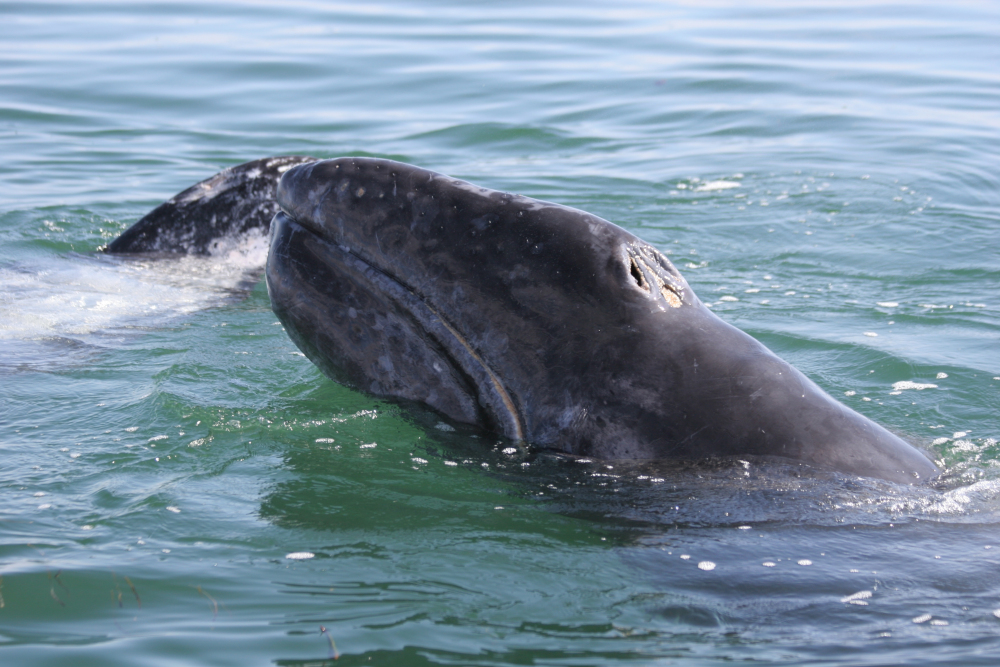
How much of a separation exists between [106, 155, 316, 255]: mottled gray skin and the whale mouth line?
4.20 meters

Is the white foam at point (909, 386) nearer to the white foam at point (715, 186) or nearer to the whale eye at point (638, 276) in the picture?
the whale eye at point (638, 276)

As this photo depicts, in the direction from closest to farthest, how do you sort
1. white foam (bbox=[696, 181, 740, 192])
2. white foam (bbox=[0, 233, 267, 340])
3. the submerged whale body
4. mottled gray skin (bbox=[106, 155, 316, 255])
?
the submerged whale body < white foam (bbox=[0, 233, 267, 340]) < mottled gray skin (bbox=[106, 155, 316, 255]) < white foam (bbox=[696, 181, 740, 192])

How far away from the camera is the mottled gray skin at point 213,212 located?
27.3 ft

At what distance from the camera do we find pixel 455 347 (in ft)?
14.1

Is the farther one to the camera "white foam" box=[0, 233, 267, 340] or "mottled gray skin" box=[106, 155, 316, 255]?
"mottled gray skin" box=[106, 155, 316, 255]

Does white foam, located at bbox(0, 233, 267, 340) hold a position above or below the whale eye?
below

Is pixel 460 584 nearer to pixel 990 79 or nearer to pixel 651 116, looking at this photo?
pixel 651 116

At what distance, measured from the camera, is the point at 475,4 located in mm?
25828

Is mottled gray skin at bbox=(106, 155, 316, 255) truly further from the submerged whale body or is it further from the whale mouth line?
the whale mouth line

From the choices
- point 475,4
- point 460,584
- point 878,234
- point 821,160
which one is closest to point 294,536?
point 460,584

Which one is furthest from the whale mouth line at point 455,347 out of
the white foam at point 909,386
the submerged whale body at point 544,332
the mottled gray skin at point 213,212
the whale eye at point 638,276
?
the mottled gray skin at point 213,212

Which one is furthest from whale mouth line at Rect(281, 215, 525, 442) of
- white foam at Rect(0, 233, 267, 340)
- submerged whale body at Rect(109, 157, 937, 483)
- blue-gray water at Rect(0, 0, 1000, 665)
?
white foam at Rect(0, 233, 267, 340)

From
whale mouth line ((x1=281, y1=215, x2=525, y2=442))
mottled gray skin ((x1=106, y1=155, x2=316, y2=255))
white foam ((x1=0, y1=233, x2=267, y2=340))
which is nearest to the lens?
whale mouth line ((x1=281, y1=215, x2=525, y2=442))

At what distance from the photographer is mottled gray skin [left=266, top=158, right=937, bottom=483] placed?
4062mm
